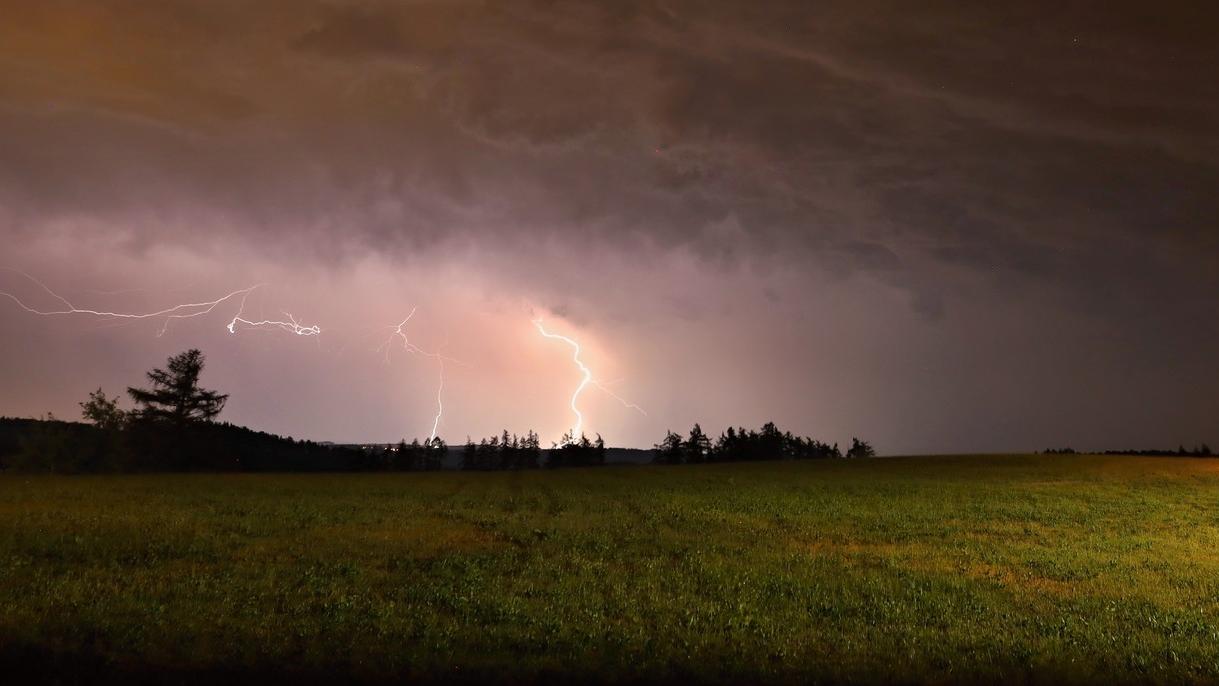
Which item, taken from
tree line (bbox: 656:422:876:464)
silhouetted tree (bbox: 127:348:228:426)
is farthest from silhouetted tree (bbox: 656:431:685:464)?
silhouetted tree (bbox: 127:348:228:426)

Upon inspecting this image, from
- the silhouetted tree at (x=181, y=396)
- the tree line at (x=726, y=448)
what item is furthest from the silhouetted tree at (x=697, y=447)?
the silhouetted tree at (x=181, y=396)

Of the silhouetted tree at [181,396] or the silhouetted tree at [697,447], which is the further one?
the silhouetted tree at [697,447]

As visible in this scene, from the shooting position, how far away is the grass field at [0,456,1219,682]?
12.8 meters

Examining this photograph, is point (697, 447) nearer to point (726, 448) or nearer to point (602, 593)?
point (726, 448)

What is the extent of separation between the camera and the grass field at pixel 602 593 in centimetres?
1280

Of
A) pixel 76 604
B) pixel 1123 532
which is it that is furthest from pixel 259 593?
pixel 1123 532

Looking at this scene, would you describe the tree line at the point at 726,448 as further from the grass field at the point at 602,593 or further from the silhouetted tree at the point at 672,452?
the grass field at the point at 602,593

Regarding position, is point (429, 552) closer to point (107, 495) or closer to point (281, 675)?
point (281, 675)

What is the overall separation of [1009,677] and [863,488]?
4161 cm

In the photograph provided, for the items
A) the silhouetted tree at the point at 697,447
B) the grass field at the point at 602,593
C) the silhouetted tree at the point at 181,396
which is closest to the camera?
the grass field at the point at 602,593

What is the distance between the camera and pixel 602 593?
17.7m

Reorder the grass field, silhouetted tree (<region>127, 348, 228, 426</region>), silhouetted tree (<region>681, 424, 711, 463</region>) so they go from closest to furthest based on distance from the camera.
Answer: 1. the grass field
2. silhouetted tree (<region>127, 348, 228, 426</region>)
3. silhouetted tree (<region>681, 424, 711, 463</region>)

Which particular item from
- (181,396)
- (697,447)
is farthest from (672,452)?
(181,396)

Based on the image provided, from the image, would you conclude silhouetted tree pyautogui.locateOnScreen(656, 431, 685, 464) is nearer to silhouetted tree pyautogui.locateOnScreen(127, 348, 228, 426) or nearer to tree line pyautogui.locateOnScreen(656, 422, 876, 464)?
tree line pyautogui.locateOnScreen(656, 422, 876, 464)
